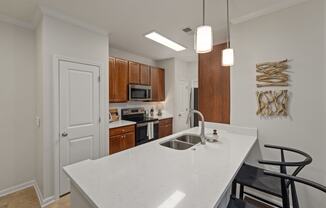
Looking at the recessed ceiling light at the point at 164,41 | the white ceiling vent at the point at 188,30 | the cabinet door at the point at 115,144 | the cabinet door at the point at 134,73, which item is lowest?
the cabinet door at the point at 115,144

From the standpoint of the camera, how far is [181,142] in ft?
6.54

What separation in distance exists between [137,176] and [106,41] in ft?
8.03

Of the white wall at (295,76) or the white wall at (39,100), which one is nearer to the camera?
the white wall at (295,76)

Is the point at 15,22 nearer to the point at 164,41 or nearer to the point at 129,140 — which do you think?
the point at 164,41

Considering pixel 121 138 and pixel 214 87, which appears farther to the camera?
pixel 121 138

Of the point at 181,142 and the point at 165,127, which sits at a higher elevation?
the point at 181,142

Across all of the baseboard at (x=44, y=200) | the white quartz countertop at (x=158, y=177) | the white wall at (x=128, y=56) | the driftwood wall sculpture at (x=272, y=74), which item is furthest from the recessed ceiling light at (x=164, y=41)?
the baseboard at (x=44, y=200)

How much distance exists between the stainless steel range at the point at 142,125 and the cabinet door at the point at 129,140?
14 cm

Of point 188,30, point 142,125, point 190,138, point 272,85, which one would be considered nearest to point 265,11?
point 272,85

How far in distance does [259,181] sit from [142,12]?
2.47 metres

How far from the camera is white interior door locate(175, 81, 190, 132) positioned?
4.72 meters

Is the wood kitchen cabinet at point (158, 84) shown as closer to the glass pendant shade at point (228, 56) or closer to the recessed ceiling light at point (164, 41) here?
the recessed ceiling light at point (164, 41)

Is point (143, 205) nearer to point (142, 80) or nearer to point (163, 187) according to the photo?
point (163, 187)

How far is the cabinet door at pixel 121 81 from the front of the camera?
3.38 m
